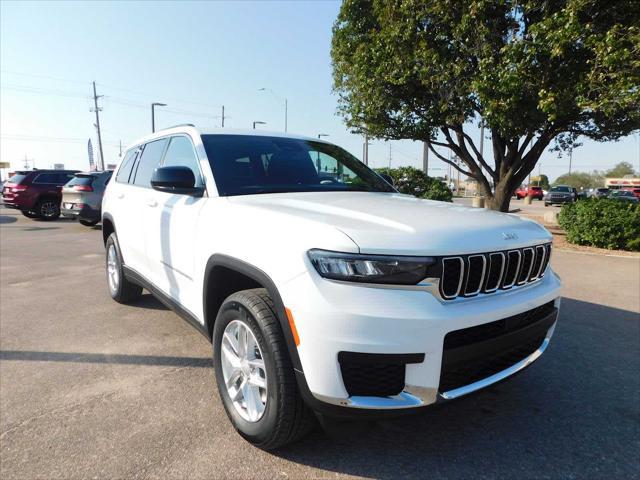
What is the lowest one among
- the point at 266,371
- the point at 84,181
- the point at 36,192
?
the point at 266,371

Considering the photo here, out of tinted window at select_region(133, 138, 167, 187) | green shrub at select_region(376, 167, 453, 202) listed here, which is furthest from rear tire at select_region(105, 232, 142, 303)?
green shrub at select_region(376, 167, 453, 202)

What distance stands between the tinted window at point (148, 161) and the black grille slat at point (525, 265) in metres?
3.04

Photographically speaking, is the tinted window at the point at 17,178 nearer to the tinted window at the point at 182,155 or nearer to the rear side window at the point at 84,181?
the rear side window at the point at 84,181

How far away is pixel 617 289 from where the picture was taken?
6008 mm

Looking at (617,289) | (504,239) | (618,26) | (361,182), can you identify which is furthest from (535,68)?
(504,239)

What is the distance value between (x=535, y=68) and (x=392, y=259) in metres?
8.28

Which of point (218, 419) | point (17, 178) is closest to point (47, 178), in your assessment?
point (17, 178)

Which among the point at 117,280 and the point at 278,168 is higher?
the point at 278,168

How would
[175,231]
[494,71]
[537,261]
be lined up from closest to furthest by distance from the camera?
[537,261] < [175,231] < [494,71]

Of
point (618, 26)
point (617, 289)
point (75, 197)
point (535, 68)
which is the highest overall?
point (618, 26)

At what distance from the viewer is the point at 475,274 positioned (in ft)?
6.79

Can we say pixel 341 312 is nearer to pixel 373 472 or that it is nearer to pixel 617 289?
pixel 373 472

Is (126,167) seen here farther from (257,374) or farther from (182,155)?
(257,374)

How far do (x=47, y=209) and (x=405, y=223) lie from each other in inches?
671
